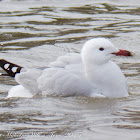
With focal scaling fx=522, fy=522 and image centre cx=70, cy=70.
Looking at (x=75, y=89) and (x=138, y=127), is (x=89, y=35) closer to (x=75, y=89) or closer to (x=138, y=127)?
(x=75, y=89)

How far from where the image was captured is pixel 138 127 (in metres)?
5.84

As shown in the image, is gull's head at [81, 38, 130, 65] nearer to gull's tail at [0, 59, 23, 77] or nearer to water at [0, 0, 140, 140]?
water at [0, 0, 140, 140]

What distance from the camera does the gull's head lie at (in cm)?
744

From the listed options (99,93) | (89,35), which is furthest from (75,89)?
(89,35)

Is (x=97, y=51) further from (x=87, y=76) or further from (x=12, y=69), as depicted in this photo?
(x=12, y=69)

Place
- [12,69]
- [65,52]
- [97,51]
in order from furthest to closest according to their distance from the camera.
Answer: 1. [65,52]
2. [12,69]
3. [97,51]

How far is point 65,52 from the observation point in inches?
418

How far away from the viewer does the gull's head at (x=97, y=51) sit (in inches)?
293

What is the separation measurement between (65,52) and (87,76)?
124 inches

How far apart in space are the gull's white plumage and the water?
0.46 feet

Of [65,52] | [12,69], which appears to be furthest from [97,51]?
[65,52]

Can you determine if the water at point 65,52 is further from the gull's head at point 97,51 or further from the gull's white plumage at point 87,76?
the gull's head at point 97,51

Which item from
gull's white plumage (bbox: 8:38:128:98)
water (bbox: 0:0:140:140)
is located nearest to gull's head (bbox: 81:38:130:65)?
gull's white plumage (bbox: 8:38:128:98)

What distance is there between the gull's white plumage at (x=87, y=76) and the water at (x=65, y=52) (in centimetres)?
14
